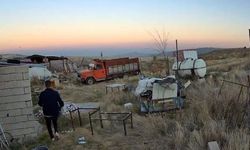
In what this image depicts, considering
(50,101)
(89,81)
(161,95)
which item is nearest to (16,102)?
(50,101)

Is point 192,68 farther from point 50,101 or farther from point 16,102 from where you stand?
point 50,101

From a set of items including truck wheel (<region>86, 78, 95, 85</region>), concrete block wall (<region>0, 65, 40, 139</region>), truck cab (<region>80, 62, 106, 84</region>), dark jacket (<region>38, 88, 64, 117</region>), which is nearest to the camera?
dark jacket (<region>38, 88, 64, 117</region>)

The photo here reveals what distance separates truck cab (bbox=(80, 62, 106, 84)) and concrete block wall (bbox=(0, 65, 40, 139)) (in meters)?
26.1

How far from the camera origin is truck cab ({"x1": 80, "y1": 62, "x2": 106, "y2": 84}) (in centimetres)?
3700

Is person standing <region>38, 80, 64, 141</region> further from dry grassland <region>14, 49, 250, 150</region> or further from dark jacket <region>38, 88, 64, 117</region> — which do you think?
dry grassland <region>14, 49, 250, 150</region>

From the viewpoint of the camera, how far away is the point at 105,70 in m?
38.1

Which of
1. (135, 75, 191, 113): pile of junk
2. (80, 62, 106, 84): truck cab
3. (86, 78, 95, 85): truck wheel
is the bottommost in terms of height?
(86, 78, 95, 85): truck wheel

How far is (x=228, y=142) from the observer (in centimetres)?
738

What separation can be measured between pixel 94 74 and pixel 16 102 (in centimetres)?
2680

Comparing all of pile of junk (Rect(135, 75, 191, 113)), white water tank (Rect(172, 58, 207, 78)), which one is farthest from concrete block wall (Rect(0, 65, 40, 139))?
white water tank (Rect(172, 58, 207, 78))

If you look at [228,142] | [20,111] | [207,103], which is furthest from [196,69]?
[228,142]

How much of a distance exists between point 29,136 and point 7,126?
0.65 m

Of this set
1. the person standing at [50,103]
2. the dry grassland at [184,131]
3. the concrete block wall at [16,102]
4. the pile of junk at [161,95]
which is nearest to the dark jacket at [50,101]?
the person standing at [50,103]

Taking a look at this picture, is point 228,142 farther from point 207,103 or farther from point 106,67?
point 106,67
